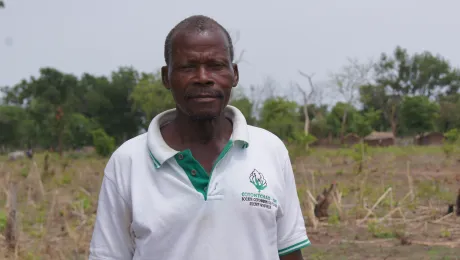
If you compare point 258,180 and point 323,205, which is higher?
point 258,180

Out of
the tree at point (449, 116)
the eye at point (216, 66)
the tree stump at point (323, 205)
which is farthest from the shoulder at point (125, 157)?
the tree at point (449, 116)

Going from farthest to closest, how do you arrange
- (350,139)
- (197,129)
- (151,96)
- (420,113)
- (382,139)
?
(350,139), (382,139), (420,113), (151,96), (197,129)

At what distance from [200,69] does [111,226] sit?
430 millimetres

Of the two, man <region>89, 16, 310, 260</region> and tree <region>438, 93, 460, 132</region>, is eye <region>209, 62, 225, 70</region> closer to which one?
man <region>89, 16, 310, 260</region>

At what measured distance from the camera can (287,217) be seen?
152 cm

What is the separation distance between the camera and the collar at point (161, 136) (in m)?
1.40

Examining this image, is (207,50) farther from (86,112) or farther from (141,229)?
(86,112)

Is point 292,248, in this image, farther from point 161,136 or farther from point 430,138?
point 430,138

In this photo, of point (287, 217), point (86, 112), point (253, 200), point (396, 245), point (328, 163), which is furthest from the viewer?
point (86, 112)

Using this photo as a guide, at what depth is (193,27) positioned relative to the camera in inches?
56.6

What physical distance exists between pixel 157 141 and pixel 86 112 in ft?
164

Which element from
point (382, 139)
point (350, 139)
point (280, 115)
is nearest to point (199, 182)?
point (280, 115)

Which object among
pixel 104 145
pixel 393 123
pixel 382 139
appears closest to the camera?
pixel 104 145

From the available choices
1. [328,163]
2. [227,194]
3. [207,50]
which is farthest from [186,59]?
[328,163]
